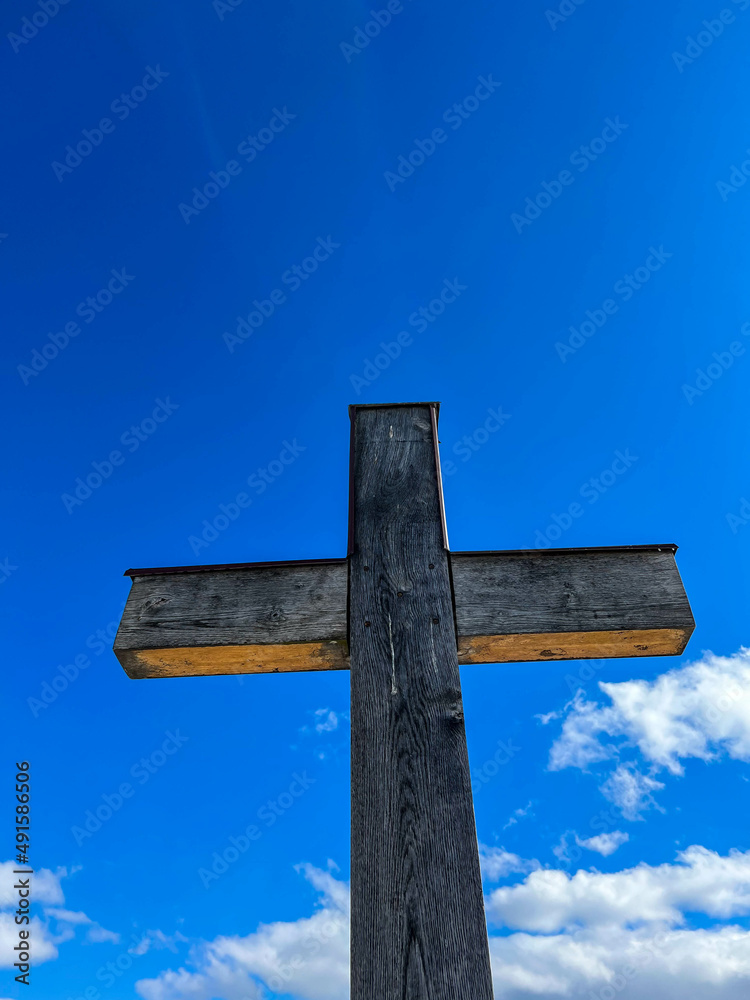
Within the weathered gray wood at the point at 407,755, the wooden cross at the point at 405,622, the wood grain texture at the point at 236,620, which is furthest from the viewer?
the wood grain texture at the point at 236,620

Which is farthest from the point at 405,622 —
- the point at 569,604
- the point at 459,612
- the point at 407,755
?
the point at 569,604

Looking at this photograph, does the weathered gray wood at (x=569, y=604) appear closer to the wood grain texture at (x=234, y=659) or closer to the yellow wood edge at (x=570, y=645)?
the yellow wood edge at (x=570, y=645)

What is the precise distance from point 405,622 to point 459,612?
0.54 ft

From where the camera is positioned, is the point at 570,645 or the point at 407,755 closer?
the point at 407,755

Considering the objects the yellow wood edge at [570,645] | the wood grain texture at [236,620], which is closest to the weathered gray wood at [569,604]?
the yellow wood edge at [570,645]

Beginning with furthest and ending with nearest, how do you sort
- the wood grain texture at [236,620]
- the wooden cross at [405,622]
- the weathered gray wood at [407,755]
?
the wood grain texture at [236,620], the wooden cross at [405,622], the weathered gray wood at [407,755]

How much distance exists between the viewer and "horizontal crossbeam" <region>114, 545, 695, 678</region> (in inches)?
74.6

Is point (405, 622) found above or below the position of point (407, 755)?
above

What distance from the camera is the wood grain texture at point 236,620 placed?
6.19 ft

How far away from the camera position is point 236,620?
Answer: 192 cm

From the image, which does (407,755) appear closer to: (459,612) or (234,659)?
(459,612)

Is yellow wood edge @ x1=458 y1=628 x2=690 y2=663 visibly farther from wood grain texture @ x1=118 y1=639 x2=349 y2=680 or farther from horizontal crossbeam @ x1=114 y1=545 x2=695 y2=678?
wood grain texture @ x1=118 y1=639 x2=349 y2=680

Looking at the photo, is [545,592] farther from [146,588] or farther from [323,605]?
[146,588]

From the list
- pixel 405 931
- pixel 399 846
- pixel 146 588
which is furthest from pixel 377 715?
pixel 146 588
